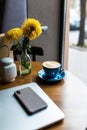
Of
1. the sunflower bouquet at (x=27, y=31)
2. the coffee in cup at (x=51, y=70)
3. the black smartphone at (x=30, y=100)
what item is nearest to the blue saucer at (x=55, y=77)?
the coffee in cup at (x=51, y=70)

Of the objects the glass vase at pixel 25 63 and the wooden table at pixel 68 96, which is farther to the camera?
the glass vase at pixel 25 63

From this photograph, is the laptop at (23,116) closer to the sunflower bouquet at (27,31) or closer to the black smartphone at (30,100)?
the black smartphone at (30,100)

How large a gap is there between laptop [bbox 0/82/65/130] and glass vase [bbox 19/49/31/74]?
1.00ft

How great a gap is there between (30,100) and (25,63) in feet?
1.21

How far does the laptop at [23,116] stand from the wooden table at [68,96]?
0.11 feet

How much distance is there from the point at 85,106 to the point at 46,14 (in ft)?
5.18

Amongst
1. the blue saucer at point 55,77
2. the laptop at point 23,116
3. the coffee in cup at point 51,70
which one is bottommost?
the laptop at point 23,116

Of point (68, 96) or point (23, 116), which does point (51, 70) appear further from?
point (23, 116)

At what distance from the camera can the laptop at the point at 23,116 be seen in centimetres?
80

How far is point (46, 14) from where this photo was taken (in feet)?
7.49

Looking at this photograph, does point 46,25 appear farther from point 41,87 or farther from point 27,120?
point 27,120

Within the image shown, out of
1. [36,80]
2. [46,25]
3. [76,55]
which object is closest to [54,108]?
[36,80]

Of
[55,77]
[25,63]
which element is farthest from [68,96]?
[25,63]

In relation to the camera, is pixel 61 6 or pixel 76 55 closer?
pixel 61 6
